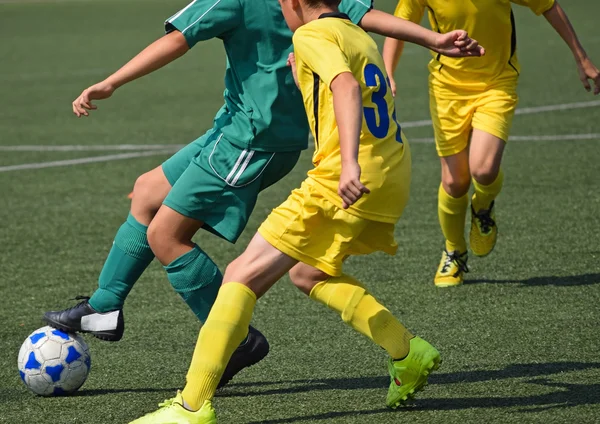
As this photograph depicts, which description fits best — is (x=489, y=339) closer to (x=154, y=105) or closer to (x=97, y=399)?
(x=97, y=399)

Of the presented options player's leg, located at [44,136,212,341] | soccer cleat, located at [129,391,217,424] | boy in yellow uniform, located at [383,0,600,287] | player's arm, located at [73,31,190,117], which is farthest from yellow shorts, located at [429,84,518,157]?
soccer cleat, located at [129,391,217,424]

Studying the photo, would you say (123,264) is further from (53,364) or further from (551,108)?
(551,108)

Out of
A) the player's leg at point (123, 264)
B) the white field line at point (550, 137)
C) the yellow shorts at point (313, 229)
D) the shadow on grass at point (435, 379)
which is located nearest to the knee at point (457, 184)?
the shadow on grass at point (435, 379)

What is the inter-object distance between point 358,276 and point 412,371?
2.19 m

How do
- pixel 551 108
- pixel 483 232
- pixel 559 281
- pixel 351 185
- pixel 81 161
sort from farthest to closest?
pixel 551 108 → pixel 81 161 → pixel 483 232 → pixel 559 281 → pixel 351 185

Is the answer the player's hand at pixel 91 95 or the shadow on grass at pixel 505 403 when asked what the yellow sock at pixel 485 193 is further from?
the player's hand at pixel 91 95

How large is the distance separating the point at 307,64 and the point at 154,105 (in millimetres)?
9944

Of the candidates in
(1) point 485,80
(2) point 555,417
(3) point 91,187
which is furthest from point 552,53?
(2) point 555,417

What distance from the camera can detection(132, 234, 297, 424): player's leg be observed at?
369cm

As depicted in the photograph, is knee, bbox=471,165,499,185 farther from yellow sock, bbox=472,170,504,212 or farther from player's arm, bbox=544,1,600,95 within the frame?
player's arm, bbox=544,1,600,95

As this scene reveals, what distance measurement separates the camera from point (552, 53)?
1694 cm

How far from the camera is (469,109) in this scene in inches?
241

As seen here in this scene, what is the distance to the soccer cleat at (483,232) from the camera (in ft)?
20.1

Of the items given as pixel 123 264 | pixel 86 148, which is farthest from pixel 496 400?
pixel 86 148
